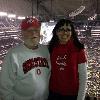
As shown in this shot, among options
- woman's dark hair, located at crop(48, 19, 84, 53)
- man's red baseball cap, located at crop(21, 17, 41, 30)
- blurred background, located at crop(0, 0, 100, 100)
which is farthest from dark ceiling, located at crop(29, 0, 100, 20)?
man's red baseball cap, located at crop(21, 17, 41, 30)

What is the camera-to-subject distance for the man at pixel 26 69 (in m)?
1.86

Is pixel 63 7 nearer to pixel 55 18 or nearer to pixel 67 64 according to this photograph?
pixel 55 18

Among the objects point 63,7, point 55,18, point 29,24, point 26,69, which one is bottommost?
point 26,69

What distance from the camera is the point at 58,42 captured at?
81.9 inches

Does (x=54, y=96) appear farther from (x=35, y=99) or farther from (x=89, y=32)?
(x=89, y=32)

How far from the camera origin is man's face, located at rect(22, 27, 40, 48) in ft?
6.08

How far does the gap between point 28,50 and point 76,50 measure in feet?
1.17

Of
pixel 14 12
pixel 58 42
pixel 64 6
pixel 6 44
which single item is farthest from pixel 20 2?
pixel 58 42

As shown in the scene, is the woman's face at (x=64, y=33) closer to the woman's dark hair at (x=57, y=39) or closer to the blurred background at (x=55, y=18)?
the woman's dark hair at (x=57, y=39)

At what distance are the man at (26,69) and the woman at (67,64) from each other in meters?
0.10

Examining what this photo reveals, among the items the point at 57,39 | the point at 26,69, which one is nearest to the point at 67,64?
the point at 57,39

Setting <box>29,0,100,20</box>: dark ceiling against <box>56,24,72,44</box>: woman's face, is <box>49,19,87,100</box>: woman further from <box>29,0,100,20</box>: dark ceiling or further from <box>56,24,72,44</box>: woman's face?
<box>29,0,100,20</box>: dark ceiling

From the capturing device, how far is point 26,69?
1.86 metres

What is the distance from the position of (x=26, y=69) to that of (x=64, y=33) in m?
0.38
